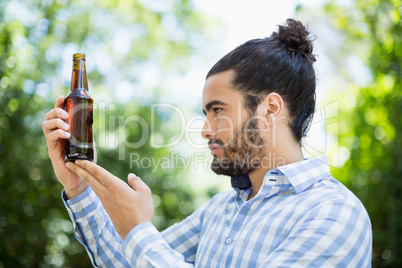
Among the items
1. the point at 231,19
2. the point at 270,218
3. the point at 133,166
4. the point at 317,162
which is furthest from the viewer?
the point at 231,19

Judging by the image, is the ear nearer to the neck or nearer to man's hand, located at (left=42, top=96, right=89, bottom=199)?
the neck

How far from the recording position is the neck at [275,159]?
124cm

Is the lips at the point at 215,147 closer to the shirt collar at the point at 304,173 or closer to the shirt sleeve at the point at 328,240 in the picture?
the shirt collar at the point at 304,173

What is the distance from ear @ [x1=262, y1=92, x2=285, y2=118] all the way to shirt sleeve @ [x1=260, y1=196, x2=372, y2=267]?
0.38 meters

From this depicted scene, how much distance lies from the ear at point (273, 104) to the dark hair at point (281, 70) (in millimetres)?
21

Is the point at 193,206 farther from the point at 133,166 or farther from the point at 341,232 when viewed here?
the point at 341,232

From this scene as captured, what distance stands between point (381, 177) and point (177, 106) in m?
1.57

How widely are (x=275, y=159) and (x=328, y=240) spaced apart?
376 millimetres

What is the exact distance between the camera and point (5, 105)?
2.46m

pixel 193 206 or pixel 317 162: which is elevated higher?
pixel 317 162

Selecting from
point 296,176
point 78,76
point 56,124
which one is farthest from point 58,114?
point 296,176

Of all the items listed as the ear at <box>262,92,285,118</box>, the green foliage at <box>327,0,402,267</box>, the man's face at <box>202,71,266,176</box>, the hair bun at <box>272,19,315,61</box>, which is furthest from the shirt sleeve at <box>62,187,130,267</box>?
the green foliage at <box>327,0,402,267</box>

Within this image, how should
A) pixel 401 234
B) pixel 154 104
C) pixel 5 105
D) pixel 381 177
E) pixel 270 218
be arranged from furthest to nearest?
pixel 154 104
pixel 5 105
pixel 381 177
pixel 401 234
pixel 270 218

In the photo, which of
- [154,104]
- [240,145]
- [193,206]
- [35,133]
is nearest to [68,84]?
[35,133]
